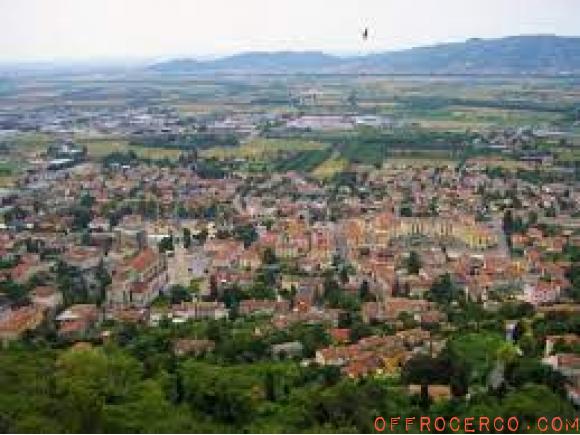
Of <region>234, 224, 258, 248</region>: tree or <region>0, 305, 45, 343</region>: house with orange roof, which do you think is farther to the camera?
<region>234, 224, 258, 248</region>: tree

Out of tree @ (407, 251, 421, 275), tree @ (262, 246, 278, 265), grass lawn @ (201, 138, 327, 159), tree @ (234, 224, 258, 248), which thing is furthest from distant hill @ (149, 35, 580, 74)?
tree @ (262, 246, 278, 265)

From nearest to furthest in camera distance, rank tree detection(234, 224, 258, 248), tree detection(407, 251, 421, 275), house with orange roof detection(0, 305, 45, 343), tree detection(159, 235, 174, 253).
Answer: house with orange roof detection(0, 305, 45, 343)
tree detection(407, 251, 421, 275)
tree detection(159, 235, 174, 253)
tree detection(234, 224, 258, 248)

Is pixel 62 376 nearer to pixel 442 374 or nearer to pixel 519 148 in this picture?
pixel 442 374

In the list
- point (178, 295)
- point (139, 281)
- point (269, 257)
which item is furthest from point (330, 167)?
point (178, 295)

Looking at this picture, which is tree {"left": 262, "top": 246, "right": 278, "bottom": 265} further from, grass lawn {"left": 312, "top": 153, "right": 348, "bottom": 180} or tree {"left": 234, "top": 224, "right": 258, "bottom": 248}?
grass lawn {"left": 312, "top": 153, "right": 348, "bottom": 180}

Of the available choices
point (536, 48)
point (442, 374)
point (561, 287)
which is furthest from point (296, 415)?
point (536, 48)

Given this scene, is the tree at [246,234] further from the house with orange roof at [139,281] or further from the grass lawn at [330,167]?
the grass lawn at [330,167]
